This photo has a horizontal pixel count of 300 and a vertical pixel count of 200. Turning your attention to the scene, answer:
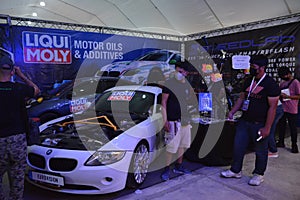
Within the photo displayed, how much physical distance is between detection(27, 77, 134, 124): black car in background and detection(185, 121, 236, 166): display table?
2.78m

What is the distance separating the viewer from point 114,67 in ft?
25.6

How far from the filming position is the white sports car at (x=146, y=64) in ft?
25.3

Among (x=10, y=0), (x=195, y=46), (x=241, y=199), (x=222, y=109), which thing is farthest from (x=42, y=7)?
(x=241, y=199)

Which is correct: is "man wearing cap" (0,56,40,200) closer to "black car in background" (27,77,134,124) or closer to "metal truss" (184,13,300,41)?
"black car in background" (27,77,134,124)

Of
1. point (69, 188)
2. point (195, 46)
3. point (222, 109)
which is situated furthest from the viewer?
point (195, 46)

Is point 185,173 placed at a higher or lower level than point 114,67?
Result: lower

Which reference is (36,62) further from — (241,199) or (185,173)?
(241,199)

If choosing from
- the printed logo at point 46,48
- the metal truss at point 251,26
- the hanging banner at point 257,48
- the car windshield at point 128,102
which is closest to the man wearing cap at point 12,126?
the car windshield at point 128,102

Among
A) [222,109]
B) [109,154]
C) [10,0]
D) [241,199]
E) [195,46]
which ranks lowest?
[241,199]

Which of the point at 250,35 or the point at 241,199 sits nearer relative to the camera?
the point at 241,199

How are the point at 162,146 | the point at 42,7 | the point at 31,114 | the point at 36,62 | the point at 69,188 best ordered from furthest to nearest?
the point at 42,7 → the point at 36,62 → the point at 31,114 → the point at 162,146 → the point at 69,188

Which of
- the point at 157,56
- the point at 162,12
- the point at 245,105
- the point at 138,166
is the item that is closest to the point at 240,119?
the point at 245,105

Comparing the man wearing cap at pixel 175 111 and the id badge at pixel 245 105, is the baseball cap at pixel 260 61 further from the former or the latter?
the man wearing cap at pixel 175 111

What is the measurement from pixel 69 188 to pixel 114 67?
17.8ft
